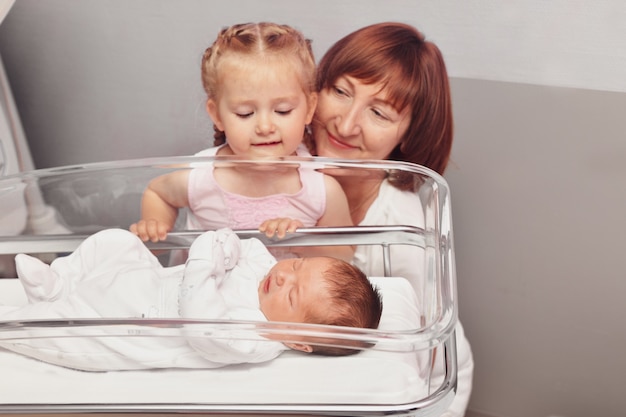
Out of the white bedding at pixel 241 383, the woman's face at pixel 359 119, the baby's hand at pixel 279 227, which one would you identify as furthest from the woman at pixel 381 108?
the white bedding at pixel 241 383

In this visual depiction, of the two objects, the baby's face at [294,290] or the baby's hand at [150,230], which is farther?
the baby's hand at [150,230]

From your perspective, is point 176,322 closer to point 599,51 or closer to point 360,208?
point 360,208

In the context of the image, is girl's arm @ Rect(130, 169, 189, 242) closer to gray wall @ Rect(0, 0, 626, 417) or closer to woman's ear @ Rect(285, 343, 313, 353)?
gray wall @ Rect(0, 0, 626, 417)

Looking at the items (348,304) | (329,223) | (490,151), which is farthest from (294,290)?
(490,151)

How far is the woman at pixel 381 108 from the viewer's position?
3.81 ft

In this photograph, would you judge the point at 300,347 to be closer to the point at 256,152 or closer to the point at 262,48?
the point at 256,152

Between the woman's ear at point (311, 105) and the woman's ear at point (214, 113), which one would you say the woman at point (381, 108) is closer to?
the woman's ear at point (311, 105)

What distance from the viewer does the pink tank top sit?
1.17 meters

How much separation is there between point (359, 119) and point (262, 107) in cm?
16

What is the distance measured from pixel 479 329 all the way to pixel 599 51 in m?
0.58

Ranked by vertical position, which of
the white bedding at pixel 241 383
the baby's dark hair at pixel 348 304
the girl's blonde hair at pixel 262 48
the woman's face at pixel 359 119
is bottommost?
the white bedding at pixel 241 383

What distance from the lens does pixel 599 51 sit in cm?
113

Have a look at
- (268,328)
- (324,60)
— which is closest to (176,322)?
(268,328)

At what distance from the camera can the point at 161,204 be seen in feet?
Result: 3.93
